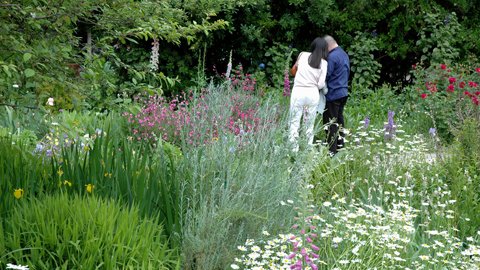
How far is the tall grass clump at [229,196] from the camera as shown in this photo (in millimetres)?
3979

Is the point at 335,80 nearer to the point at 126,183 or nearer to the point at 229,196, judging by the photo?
the point at 229,196

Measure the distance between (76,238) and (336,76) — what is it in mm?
6382

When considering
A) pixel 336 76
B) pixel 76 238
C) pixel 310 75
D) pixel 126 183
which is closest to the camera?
pixel 76 238

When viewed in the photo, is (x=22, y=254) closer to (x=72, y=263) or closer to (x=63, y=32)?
(x=72, y=263)

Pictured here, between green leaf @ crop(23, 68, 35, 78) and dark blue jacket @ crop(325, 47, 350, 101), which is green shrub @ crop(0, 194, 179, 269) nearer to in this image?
green leaf @ crop(23, 68, 35, 78)

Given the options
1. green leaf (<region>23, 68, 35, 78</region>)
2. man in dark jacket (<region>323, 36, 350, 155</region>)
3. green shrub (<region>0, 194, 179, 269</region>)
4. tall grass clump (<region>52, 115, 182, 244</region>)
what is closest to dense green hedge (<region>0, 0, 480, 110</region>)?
man in dark jacket (<region>323, 36, 350, 155</region>)

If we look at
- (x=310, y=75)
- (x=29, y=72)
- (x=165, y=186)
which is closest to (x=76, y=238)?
(x=29, y=72)

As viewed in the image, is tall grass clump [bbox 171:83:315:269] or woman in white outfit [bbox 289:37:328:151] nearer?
tall grass clump [bbox 171:83:315:269]

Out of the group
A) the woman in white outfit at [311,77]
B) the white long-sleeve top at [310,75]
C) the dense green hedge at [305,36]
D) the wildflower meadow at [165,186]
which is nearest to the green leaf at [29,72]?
the wildflower meadow at [165,186]

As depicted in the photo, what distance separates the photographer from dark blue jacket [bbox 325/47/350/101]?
9.20m

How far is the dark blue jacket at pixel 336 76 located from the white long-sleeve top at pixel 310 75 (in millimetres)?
210

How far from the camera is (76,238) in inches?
128

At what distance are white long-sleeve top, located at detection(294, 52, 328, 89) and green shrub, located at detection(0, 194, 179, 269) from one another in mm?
5632

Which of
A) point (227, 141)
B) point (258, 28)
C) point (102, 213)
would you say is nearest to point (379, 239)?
point (227, 141)
